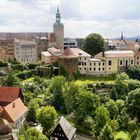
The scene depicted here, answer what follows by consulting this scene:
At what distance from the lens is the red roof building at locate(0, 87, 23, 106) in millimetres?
56531

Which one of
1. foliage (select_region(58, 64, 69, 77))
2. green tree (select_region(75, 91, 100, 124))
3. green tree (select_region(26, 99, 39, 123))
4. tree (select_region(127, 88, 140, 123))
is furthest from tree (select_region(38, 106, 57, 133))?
foliage (select_region(58, 64, 69, 77))

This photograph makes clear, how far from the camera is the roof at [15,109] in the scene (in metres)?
49.0

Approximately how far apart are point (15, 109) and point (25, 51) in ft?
159

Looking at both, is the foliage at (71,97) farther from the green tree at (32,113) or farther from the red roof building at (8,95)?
the green tree at (32,113)

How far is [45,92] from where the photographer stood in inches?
2616

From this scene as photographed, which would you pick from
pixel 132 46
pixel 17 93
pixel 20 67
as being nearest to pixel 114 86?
pixel 17 93

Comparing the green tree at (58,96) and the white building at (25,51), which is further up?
the white building at (25,51)

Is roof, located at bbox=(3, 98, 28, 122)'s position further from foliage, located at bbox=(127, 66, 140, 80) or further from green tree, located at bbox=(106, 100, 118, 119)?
foliage, located at bbox=(127, 66, 140, 80)

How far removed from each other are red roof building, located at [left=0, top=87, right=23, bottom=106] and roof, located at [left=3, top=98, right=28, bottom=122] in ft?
7.19

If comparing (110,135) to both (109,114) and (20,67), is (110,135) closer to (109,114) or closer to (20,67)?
(109,114)

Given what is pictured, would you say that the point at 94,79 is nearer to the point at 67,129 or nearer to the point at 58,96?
the point at 58,96

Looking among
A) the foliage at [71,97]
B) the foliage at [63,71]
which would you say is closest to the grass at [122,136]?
the foliage at [71,97]

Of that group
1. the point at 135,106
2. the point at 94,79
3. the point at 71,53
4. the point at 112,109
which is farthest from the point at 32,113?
the point at 71,53

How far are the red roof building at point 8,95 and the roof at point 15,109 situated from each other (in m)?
2.19
